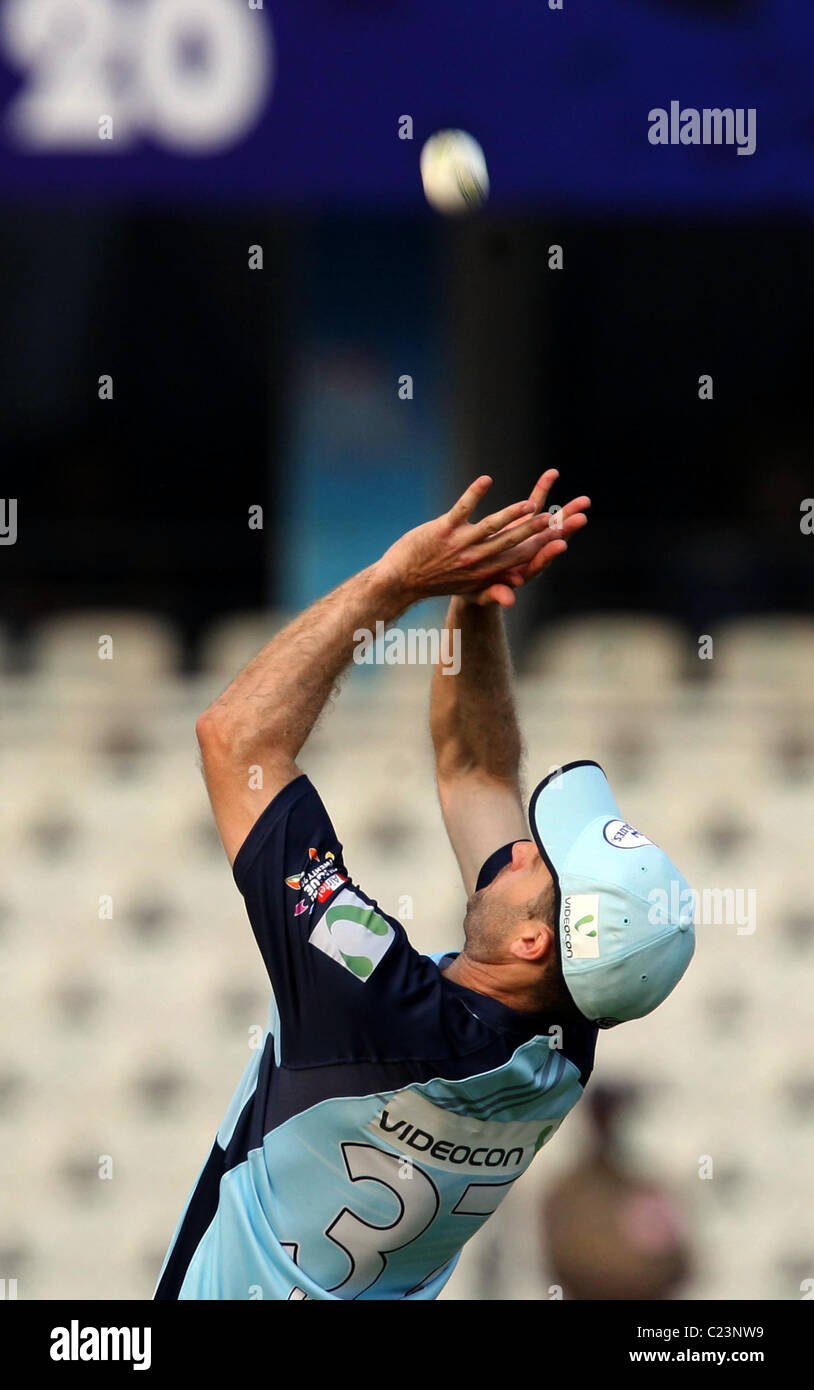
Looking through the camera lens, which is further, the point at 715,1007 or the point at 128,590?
the point at 128,590

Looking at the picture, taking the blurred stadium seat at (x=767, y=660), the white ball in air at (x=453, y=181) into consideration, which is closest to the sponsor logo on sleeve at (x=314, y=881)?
the white ball in air at (x=453, y=181)

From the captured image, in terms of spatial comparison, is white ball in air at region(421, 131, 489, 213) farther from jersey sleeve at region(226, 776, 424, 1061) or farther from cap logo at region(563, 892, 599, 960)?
cap logo at region(563, 892, 599, 960)

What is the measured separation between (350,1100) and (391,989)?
0.25 meters

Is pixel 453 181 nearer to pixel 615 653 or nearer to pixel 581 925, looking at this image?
pixel 581 925

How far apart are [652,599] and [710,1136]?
87.4 inches

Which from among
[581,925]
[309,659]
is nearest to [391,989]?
[581,925]

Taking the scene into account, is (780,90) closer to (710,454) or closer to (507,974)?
(710,454)

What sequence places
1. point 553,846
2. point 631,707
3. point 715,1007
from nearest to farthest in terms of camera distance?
point 553,846 → point 715,1007 → point 631,707

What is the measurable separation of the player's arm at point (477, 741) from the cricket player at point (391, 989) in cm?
24

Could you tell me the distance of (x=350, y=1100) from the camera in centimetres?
362

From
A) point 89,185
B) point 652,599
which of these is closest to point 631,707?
point 652,599

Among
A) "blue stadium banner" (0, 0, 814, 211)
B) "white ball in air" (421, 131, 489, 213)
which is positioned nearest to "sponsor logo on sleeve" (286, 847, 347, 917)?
"white ball in air" (421, 131, 489, 213)

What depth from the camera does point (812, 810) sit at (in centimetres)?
753

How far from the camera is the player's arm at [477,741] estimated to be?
4.16 metres
